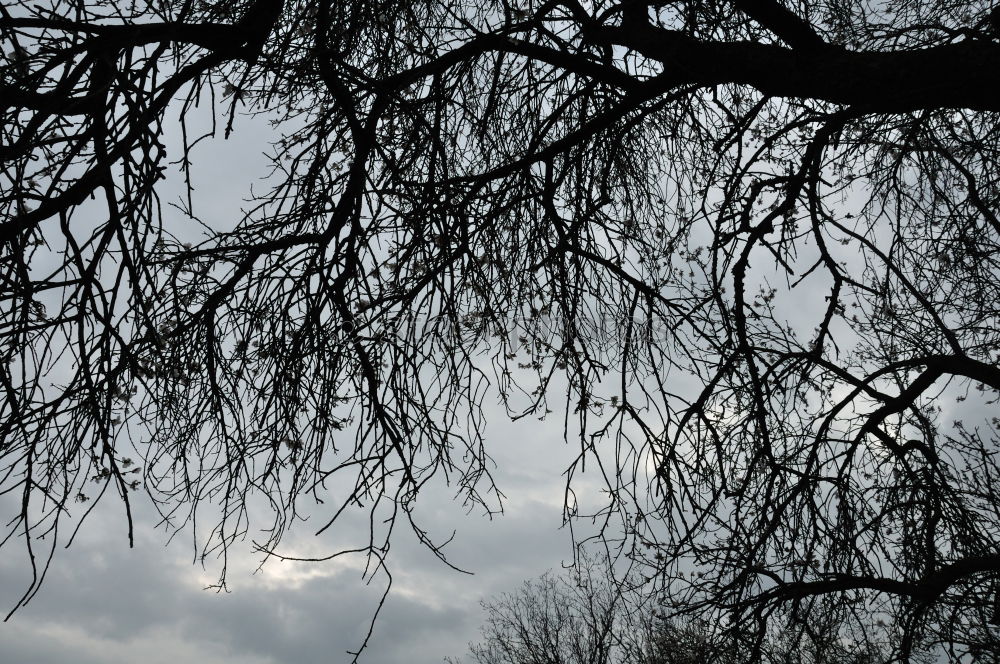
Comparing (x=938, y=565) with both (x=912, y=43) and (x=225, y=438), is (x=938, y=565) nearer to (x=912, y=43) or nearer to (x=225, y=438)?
(x=912, y=43)

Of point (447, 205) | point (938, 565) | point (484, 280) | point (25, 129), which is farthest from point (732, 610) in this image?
point (25, 129)

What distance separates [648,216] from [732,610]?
8.32 ft

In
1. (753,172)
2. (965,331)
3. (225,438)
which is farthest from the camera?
(965,331)

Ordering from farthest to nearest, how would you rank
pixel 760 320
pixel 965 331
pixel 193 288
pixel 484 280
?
pixel 965 331, pixel 760 320, pixel 193 288, pixel 484 280

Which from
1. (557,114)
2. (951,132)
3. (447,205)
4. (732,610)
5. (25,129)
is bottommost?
(732,610)

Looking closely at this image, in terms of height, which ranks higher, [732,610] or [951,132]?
[951,132]

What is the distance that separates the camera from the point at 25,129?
2.45 metres

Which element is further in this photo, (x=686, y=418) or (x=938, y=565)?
(x=938, y=565)

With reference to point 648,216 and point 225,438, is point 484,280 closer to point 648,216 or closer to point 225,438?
point 225,438

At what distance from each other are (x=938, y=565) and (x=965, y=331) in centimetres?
228

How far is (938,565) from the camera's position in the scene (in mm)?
4969

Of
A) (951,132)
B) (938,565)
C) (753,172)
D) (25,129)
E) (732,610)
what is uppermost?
(951,132)

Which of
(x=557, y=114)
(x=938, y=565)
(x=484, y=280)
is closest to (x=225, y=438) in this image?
(x=484, y=280)

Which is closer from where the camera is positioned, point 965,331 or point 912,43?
point 912,43
